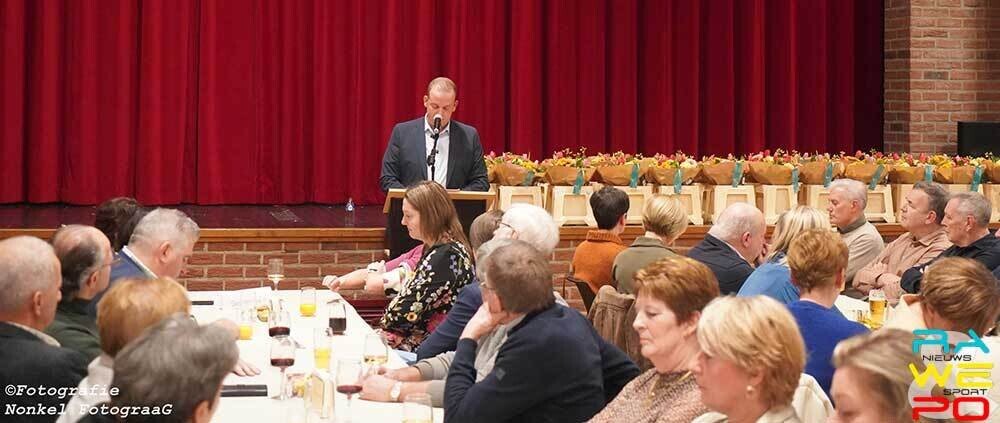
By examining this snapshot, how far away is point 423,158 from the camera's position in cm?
852

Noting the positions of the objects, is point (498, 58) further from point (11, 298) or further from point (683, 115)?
point (11, 298)

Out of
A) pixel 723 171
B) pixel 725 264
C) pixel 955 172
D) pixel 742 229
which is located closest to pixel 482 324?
pixel 725 264

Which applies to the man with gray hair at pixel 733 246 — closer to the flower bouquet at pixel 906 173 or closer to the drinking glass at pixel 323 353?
the drinking glass at pixel 323 353

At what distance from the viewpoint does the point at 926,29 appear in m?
12.5

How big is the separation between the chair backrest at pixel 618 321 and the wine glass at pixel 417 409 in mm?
1478

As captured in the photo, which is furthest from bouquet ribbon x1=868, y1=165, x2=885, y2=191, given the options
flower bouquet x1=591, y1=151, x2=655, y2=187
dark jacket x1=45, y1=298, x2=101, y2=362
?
dark jacket x1=45, y1=298, x2=101, y2=362

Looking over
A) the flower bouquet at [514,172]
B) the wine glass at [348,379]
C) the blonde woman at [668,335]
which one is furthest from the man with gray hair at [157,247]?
the flower bouquet at [514,172]

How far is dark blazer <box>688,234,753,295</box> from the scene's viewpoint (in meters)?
5.95

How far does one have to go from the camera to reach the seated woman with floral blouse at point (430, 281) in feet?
18.4

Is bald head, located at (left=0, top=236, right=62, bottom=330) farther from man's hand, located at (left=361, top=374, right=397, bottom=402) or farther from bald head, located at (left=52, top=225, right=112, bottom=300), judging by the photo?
man's hand, located at (left=361, top=374, right=397, bottom=402)

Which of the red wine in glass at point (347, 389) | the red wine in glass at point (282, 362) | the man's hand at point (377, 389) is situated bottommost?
the man's hand at point (377, 389)

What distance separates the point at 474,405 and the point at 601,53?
361 inches

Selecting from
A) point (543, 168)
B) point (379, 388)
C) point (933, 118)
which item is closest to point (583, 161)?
point (543, 168)

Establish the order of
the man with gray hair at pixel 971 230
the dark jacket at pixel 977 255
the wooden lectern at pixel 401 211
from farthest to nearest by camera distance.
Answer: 1. the wooden lectern at pixel 401 211
2. the man with gray hair at pixel 971 230
3. the dark jacket at pixel 977 255
